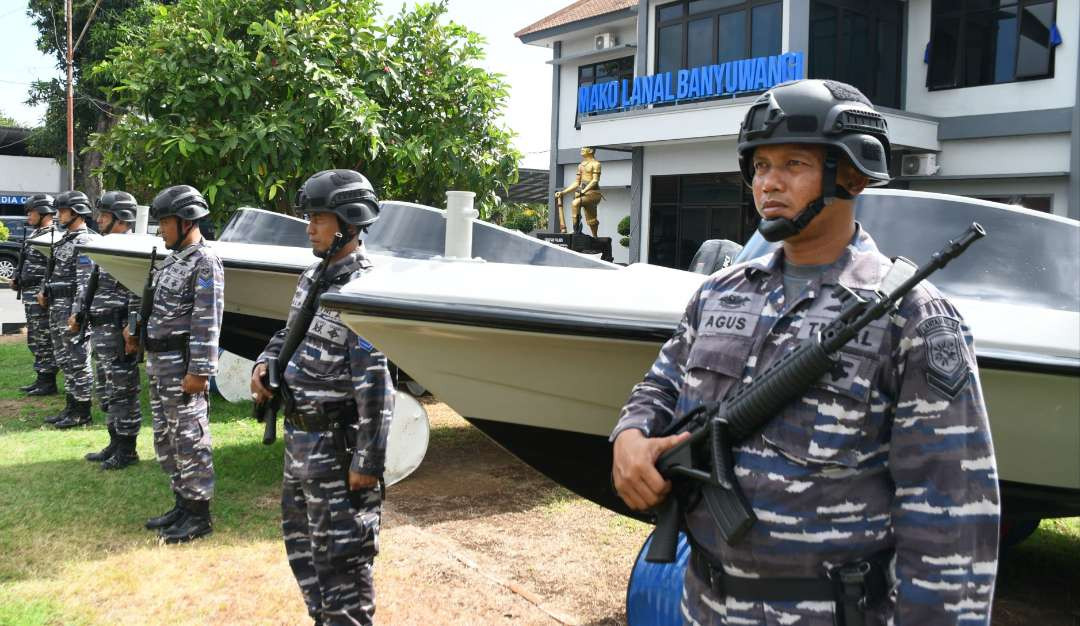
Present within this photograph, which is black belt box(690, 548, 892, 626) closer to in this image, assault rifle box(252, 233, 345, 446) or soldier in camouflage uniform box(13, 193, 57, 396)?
assault rifle box(252, 233, 345, 446)

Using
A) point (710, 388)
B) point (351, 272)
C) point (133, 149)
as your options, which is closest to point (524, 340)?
point (351, 272)

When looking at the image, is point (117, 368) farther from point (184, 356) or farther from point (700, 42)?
point (700, 42)

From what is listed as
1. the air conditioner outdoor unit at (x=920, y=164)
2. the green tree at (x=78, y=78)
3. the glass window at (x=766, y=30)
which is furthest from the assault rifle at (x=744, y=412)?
A: the green tree at (x=78, y=78)

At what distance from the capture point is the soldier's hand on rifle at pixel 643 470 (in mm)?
1683

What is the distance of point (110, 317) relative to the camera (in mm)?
6066

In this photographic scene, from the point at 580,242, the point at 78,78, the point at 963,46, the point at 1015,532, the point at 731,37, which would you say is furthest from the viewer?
the point at 78,78

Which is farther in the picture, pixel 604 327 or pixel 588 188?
pixel 588 188

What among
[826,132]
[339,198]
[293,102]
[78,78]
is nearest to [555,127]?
[78,78]

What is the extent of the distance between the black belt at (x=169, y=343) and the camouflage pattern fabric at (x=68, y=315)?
2.36 m

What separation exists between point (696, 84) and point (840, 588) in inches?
603

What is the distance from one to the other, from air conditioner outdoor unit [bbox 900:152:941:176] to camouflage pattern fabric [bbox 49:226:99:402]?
39.1ft

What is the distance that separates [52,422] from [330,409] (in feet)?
16.9

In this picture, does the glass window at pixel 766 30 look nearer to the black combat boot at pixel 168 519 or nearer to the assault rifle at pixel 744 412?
the black combat boot at pixel 168 519

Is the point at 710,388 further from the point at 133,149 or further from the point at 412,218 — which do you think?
A: the point at 133,149
